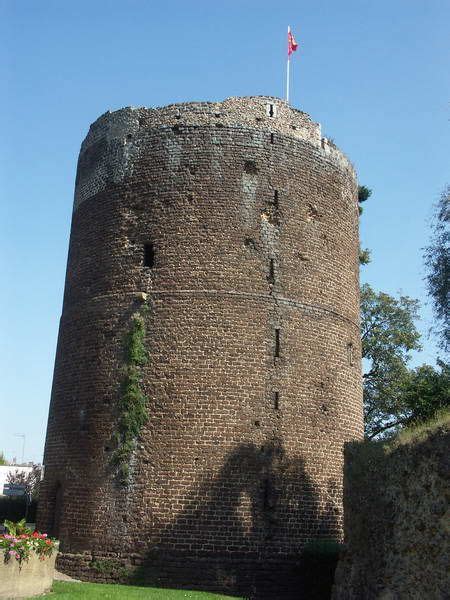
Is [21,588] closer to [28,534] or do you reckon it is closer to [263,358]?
[28,534]

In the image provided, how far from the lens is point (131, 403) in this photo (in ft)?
51.9

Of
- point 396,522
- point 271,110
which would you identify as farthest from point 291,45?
point 396,522

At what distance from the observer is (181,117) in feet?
59.4

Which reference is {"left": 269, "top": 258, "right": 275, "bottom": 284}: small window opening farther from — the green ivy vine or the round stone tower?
the green ivy vine

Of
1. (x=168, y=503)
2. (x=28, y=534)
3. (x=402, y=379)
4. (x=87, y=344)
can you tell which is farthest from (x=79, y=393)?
(x=402, y=379)

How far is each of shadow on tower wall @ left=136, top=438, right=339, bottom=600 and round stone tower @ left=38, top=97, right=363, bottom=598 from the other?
3 cm

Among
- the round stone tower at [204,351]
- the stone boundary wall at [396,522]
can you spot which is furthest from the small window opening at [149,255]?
the stone boundary wall at [396,522]

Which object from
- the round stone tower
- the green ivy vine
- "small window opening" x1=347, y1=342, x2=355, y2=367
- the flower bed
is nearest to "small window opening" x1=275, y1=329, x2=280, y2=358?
the round stone tower

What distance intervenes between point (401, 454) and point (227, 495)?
16.6 feet

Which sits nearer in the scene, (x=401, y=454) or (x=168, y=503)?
(x=401, y=454)

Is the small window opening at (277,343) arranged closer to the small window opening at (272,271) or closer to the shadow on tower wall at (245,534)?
the small window opening at (272,271)

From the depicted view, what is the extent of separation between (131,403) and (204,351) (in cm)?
212

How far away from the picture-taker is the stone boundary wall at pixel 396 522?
397 inches

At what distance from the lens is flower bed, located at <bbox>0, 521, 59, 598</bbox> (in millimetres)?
10844
